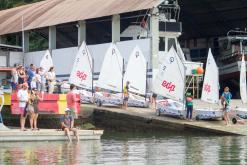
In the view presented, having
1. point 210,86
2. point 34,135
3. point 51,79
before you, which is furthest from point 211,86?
point 34,135

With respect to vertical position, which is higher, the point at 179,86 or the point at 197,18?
the point at 197,18

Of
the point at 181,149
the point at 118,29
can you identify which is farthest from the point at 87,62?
the point at 181,149

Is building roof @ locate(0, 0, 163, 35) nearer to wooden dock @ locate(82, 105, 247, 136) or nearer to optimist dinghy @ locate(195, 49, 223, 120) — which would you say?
optimist dinghy @ locate(195, 49, 223, 120)

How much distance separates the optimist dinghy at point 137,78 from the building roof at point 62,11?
8.81 ft

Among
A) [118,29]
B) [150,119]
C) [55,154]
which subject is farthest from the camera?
[118,29]

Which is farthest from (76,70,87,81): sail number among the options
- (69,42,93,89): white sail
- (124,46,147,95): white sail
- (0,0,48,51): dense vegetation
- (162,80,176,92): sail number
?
(0,0,48,51): dense vegetation

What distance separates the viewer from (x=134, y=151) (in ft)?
65.3

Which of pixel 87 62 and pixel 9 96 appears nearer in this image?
pixel 9 96

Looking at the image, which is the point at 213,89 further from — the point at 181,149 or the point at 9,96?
the point at 181,149

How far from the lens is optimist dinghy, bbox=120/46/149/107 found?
32.4 m

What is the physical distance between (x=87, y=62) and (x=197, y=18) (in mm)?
11167

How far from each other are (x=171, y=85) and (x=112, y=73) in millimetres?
4500

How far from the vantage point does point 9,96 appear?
2928 cm

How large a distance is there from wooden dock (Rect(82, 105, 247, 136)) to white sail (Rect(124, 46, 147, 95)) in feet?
6.46
